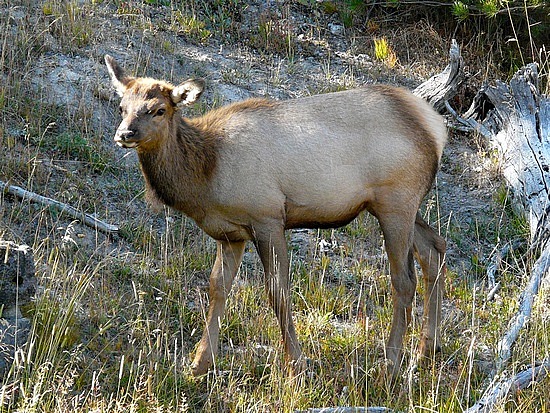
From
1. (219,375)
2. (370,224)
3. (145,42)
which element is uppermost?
(145,42)

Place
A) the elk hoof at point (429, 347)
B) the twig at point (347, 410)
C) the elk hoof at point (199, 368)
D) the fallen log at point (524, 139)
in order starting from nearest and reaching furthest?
the twig at point (347, 410) < the elk hoof at point (199, 368) < the elk hoof at point (429, 347) < the fallen log at point (524, 139)

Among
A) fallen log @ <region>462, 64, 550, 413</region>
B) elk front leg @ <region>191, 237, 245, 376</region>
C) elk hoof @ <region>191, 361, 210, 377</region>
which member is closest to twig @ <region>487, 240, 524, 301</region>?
fallen log @ <region>462, 64, 550, 413</region>

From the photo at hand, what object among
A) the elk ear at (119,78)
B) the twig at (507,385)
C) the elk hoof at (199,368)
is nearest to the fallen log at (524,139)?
the twig at (507,385)

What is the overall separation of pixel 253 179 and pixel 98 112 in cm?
416

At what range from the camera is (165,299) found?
790 cm

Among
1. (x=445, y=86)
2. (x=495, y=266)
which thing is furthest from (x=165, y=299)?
(x=445, y=86)

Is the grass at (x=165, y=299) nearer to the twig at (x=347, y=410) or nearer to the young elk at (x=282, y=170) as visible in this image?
the twig at (x=347, y=410)

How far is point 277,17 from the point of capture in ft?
43.9

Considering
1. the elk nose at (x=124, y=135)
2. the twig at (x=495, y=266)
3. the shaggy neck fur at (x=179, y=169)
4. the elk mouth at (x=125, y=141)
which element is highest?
the elk nose at (x=124, y=135)

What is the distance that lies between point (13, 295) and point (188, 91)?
2.06 m

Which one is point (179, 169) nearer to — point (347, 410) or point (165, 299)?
point (165, 299)

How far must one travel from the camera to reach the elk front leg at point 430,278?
752cm

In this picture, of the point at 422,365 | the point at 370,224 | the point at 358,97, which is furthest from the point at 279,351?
the point at 370,224

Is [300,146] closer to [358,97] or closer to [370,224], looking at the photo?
[358,97]
